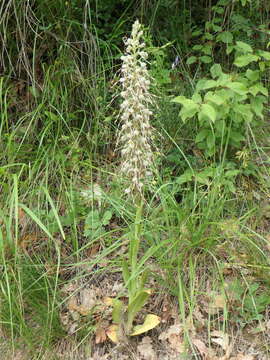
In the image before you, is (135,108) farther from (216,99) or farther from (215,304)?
(215,304)

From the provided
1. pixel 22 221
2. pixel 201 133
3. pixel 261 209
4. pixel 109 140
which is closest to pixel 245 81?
pixel 201 133

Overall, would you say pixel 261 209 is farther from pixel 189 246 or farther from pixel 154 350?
pixel 154 350

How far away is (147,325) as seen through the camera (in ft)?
8.14

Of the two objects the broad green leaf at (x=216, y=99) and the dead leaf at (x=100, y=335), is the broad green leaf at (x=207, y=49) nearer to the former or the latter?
the broad green leaf at (x=216, y=99)

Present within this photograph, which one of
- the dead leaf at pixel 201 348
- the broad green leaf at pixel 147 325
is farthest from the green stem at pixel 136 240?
the dead leaf at pixel 201 348

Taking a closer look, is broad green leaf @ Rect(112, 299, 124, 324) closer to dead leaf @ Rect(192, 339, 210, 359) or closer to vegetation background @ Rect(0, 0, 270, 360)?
vegetation background @ Rect(0, 0, 270, 360)

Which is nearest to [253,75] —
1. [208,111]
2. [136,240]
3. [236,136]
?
[236,136]

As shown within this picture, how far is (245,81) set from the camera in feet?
10.0

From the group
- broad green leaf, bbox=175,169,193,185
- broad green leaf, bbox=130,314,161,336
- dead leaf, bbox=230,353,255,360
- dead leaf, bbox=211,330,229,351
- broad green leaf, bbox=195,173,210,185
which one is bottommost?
dead leaf, bbox=230,353,255,360

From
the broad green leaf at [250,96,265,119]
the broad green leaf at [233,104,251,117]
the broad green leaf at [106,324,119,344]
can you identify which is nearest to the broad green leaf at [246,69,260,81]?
the broad green leaf at [250,96,265,119]

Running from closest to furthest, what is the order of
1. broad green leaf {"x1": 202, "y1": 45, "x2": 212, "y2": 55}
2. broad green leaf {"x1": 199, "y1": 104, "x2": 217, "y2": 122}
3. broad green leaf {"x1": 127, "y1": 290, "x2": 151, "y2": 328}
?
broad green leaf {"x1": 127, "y1": 290, "x2": 151, "y2": 328} → broad green leaf {"x1": 199, "y1": 104, "x2": 217, "y2": 122} → broad green leaf {"x1": 202, "y1": 45, "x2": 212, "y2": 55}

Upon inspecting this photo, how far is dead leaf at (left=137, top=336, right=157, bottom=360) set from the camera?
2471 millimetres

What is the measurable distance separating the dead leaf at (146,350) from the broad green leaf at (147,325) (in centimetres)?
8

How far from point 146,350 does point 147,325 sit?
0.14 metres
